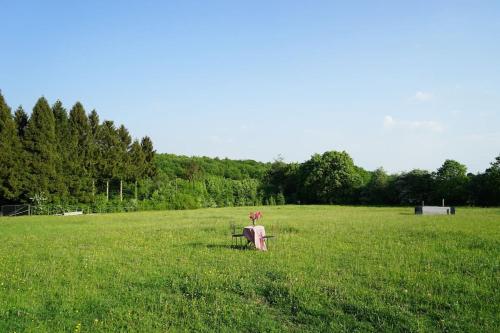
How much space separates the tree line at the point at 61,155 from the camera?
40.8 meters

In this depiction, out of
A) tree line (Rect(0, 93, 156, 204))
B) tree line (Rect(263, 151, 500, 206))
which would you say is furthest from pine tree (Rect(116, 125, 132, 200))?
tree line (Rect(263, 151, 500, 206))

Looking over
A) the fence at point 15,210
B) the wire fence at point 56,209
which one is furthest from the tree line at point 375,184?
the fence at point 15,210

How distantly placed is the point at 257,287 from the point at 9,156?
1548 inches

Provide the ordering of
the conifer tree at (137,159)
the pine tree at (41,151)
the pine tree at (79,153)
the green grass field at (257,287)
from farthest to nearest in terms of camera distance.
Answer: the conifer tree at (137,159), the pine tree at (79,153), the pine tree at (41,151), the green grass field at (257,287)

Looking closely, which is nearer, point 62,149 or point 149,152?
point 62,149

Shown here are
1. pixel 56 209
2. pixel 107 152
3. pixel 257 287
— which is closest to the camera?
pixel 257 287

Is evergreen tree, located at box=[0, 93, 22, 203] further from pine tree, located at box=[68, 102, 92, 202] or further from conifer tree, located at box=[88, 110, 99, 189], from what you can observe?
conifer tree, located at box=[88, 110, 99, 189]

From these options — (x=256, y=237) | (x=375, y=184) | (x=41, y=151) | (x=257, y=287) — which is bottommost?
(x=257, y=287)

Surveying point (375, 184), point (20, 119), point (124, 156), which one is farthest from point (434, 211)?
point (20, 119)

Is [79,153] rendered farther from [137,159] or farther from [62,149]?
[137,159]

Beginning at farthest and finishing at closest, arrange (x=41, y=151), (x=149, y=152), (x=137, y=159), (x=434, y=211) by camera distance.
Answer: (x=149, y=152) < (x=137, y=159) < (x=41, y=151) < (x=434, y=211)

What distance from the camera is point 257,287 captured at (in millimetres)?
8766

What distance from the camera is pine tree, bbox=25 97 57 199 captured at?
42.0 m

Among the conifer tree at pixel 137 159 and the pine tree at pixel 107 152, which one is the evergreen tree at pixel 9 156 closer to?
the pine tree at pixel 107 152
